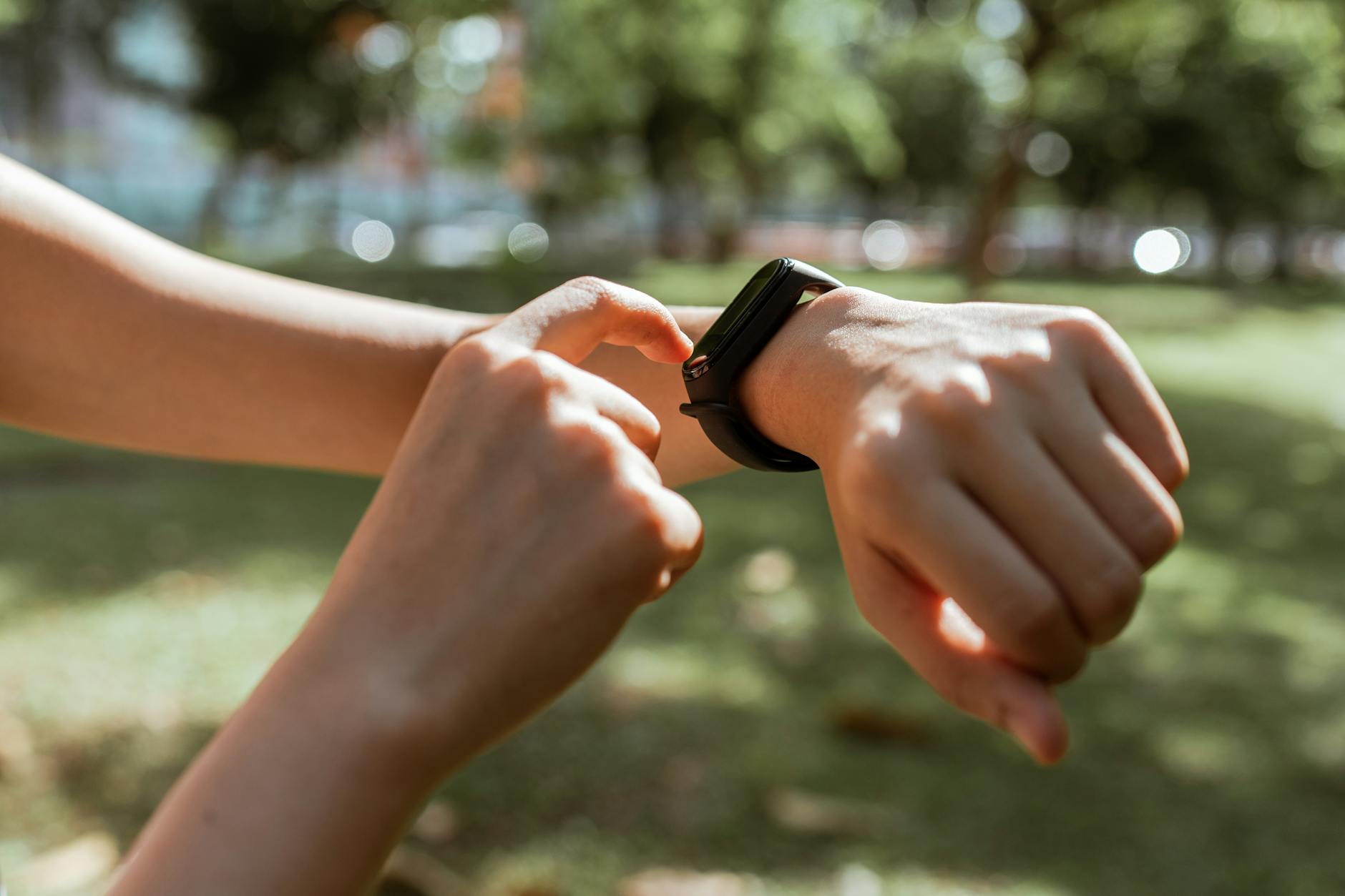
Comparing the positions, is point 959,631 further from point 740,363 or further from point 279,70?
point 279,70

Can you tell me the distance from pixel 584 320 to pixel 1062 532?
0.50 m

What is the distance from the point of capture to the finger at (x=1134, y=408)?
94cm

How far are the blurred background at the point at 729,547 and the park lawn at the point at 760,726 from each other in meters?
0.01

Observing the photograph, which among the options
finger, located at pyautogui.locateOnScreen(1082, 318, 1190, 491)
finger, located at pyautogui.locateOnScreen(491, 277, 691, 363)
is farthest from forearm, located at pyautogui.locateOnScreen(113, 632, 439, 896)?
finger, located at pyautogui.locateOnScreen(1082, 318, 1190, 491)

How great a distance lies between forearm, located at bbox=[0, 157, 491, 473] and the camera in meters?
1.48

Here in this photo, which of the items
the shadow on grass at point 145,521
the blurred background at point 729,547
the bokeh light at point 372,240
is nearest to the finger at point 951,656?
the blurred background at point 729,547

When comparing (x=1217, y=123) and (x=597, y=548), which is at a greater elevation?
(x=597, y=548)

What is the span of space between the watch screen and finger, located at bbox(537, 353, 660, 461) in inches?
9.3

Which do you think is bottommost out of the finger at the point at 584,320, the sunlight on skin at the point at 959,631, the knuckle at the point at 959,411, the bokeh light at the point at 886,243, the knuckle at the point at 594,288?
the bokeh light at the point at 886,243

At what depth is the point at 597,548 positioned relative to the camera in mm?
905

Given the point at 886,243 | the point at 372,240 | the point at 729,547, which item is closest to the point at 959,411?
the point at 729,547

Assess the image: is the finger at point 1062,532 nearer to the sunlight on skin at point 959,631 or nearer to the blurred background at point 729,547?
the sunlight on skin at point 959,631

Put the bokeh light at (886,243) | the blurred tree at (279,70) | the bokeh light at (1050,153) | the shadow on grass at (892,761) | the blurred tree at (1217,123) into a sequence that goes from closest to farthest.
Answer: the shadow on grass at (892,761) → the blurred tree at (279,70) → the blurred tree at (1217,123) → the bokeh light at (1050,153) → the bokeh light at (886,243)

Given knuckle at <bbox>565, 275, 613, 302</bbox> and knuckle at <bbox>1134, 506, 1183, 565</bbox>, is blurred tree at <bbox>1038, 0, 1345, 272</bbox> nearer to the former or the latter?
knuckle at <bbox>565, 275, 613, 302</bbox>
